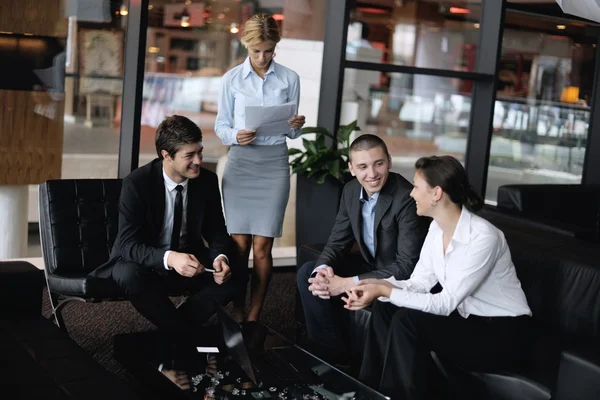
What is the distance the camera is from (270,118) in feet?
15.5

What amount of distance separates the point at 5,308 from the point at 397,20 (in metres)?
4.21

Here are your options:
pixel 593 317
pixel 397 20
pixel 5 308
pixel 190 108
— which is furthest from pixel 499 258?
pixel 397 20

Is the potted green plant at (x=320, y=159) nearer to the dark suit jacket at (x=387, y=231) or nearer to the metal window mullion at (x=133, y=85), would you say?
the metal window mullion at (x=133, y=85)

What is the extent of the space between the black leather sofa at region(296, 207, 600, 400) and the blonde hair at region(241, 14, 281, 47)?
3.87 ft

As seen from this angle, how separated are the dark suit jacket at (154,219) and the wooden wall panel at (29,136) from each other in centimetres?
133

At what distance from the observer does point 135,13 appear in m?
5.44

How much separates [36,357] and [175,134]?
4.77 feet

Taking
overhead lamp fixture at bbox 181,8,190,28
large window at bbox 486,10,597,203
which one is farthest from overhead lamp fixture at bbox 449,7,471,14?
overhead lamp fixture at bbox 181,8,190,28

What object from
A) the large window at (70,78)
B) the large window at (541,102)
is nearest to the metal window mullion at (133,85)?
the large window at (70,78)

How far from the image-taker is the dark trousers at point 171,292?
4.01m

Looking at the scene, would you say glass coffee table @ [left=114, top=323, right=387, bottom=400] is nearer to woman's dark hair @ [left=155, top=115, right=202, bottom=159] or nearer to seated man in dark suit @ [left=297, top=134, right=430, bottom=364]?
seated man in dark suit @ [left=297, top=134, right=430, bottom=364]

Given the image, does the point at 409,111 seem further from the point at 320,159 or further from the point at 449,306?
the point at 449,306

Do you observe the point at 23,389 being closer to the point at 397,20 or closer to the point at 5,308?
the point at 5,308

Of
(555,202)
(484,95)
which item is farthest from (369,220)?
(484,95)
